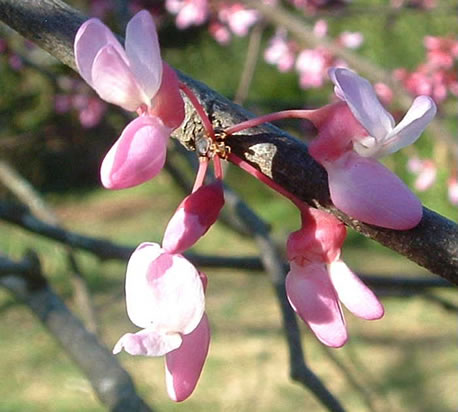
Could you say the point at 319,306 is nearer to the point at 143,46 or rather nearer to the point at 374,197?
the point at 374,197

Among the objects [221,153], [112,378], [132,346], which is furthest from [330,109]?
[112,378]

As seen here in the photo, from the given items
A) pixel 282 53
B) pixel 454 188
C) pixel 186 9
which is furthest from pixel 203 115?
pixel 282 53

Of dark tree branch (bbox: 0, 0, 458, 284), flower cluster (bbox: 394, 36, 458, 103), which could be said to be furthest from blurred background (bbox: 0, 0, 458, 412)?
dark tree branch (bbox: 0, 0, 458, 284)

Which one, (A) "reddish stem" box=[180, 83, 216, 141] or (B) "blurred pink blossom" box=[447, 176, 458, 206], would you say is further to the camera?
(B) "blurred pink blossom" box=[447, 176, 458, 206]

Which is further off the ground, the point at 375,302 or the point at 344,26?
the point at 375,302

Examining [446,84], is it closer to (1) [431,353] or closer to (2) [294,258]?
(1) [431,353]

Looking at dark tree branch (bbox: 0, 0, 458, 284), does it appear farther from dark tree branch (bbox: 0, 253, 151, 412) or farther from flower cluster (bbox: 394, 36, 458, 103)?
flower cluster (bbox: 394, 36, 458, 103)

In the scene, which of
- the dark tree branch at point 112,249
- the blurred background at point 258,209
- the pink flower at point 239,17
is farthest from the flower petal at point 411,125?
the pink flower at point 239,17
